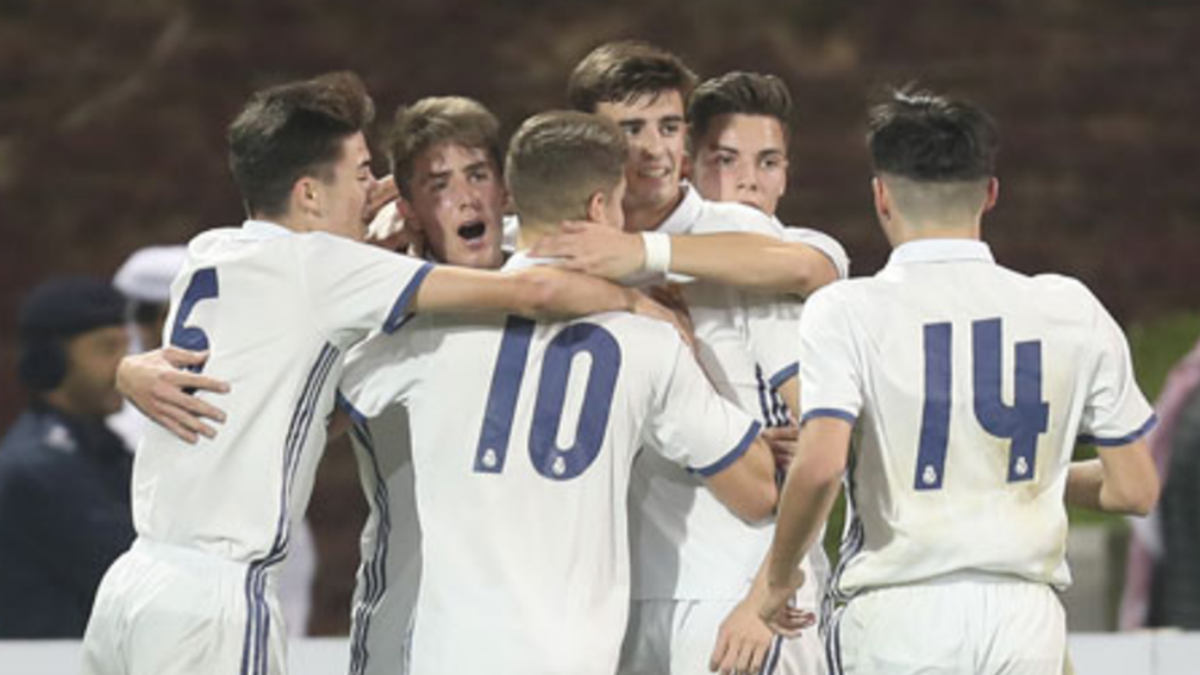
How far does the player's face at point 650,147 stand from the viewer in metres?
4.05

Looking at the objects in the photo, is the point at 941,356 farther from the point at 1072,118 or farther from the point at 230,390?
the point at 1072,118

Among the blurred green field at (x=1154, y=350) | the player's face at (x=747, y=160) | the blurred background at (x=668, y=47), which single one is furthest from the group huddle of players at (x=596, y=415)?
the blurred background at (x=668, y=47)

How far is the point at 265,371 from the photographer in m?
3.80

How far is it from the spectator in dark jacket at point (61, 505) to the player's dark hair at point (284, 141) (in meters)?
1.95

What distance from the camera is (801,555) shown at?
3.74 m

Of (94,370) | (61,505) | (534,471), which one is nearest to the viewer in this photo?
(534,471)

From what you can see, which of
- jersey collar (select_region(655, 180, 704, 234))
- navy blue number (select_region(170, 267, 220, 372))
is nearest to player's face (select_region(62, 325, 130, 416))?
navy blue number (select_region(170, 267, 220, 372))

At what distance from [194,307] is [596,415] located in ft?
1.92

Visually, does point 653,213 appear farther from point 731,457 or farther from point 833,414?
point 833,414

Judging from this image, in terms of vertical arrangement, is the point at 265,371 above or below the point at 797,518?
above

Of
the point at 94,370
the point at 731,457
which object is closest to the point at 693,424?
the point at 731,457

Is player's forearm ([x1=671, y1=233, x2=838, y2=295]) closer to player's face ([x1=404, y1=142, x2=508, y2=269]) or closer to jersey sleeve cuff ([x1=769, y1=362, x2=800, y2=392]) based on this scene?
jersey sleeve cuff ([x1=769, y1=362, x2=800, y2=392])

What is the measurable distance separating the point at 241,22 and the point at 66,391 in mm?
2537

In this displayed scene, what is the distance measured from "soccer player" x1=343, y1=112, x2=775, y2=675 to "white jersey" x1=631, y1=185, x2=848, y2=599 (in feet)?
0.56
